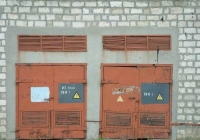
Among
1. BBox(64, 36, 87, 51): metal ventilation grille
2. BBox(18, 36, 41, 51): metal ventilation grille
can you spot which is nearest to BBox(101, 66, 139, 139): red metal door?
BBox(64, 36, 87, 51): metal ventilation grille

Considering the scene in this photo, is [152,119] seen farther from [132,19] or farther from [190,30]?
[132,19]

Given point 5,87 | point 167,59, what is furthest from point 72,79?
point 167,59

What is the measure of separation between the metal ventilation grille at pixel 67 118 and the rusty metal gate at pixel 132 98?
0.61m

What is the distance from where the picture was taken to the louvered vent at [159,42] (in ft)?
31.0

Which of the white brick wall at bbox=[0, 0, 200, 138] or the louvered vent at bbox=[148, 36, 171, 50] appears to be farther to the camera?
the louvered vent at bbox=[148, 36, 171, 50]

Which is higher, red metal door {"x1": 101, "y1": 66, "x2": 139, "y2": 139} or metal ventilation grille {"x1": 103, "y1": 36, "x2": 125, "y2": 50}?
metal ventilation grille {"x1": 103, "y1": 36, "x2": 125, "y2": 50}

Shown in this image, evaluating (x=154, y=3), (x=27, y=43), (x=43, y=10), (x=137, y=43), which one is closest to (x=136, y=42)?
(x=137, y=43)

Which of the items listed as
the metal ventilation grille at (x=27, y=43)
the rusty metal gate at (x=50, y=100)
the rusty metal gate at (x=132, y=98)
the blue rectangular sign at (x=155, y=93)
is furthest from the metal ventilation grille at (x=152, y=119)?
the metal ventilation grille at (x=27, y=43)

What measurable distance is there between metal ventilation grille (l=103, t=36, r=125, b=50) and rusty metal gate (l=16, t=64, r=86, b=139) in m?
0.75

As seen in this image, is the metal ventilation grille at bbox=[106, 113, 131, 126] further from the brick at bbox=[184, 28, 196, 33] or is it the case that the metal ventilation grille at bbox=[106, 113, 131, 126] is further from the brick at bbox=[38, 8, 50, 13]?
the brick at bbox=[38, 8, 50, 13]

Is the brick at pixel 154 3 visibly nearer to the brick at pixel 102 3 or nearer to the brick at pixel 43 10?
the brick at pixel 102 3

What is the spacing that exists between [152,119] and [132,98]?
0.68m

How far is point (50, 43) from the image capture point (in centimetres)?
941

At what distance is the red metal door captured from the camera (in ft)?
31.0
